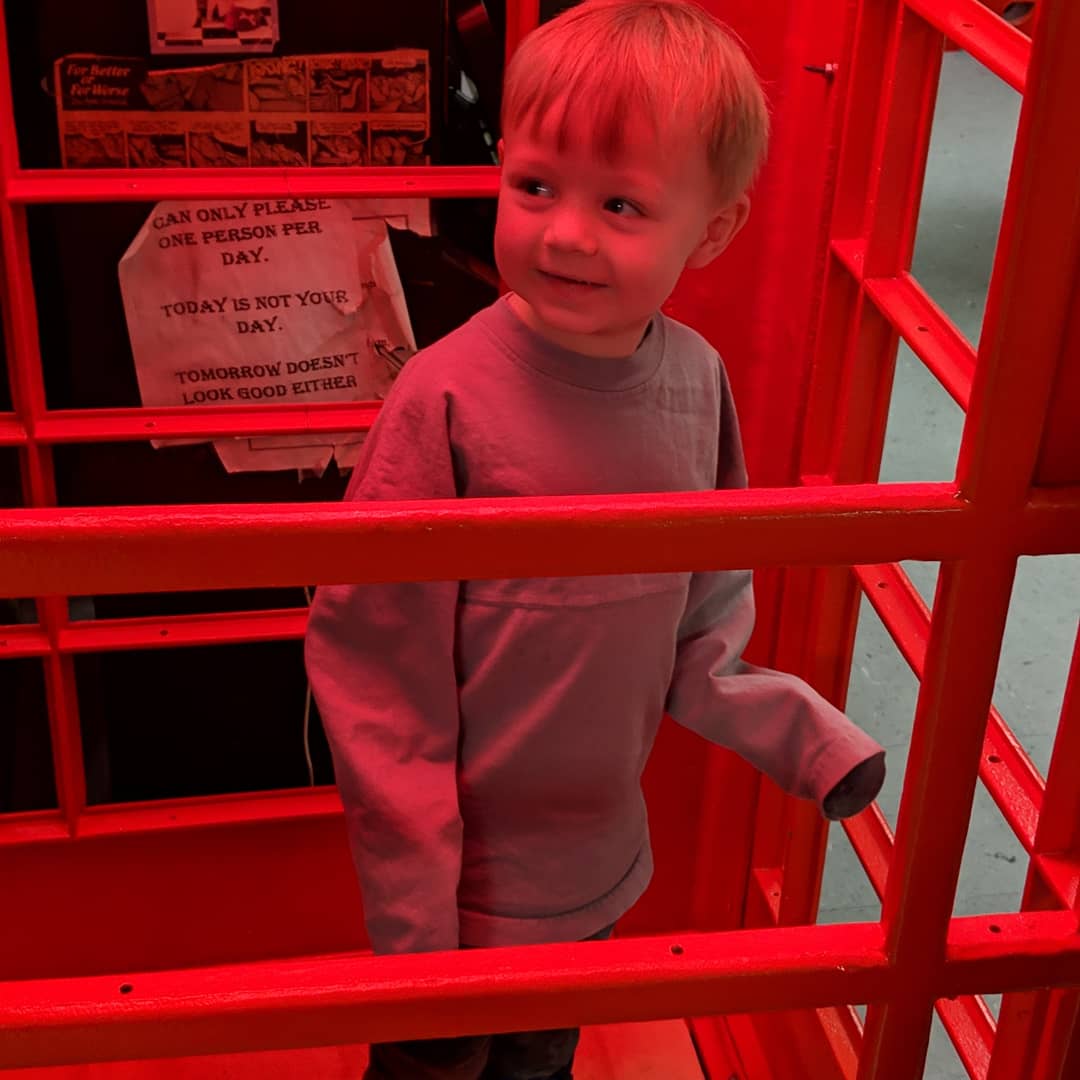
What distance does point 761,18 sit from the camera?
1.80m

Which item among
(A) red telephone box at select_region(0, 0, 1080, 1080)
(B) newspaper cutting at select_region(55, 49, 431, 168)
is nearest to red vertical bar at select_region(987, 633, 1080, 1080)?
(A) red telephone box at select_region(0, 0, 1080, 1080)

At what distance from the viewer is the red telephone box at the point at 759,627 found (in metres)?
0.96

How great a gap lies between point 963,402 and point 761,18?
1.82ft

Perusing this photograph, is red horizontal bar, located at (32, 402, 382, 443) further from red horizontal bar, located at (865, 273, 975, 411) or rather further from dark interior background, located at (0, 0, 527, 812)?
red horizontal bar, located at (865, 273, 975, 411)

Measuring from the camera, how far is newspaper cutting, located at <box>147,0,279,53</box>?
1.94m

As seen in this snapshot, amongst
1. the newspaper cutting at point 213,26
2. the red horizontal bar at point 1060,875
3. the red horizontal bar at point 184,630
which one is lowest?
the red horizontal bar at point 184,630

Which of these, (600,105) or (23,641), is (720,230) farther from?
(23,641)

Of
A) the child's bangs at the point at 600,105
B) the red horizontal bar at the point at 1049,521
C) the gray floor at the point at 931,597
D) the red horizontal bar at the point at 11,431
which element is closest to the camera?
the red horizontal bar at the point at 1049,521

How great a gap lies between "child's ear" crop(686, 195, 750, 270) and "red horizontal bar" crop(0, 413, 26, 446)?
1.06 m

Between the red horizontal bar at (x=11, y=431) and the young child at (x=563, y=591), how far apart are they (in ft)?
2.99

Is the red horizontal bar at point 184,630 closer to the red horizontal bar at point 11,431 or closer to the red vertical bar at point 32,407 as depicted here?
the red vertical bar at point 32,407

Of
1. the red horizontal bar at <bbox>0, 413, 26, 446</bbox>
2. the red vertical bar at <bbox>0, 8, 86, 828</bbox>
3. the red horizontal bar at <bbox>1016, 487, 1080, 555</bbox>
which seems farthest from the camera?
the red horizontal bar at <bbox>0, 413, 26, 446</bbox>

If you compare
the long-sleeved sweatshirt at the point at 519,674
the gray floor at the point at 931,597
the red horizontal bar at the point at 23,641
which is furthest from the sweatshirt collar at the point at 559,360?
the gray floor at the point at 931,597

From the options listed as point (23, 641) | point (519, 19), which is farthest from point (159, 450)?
point (519, 19)
